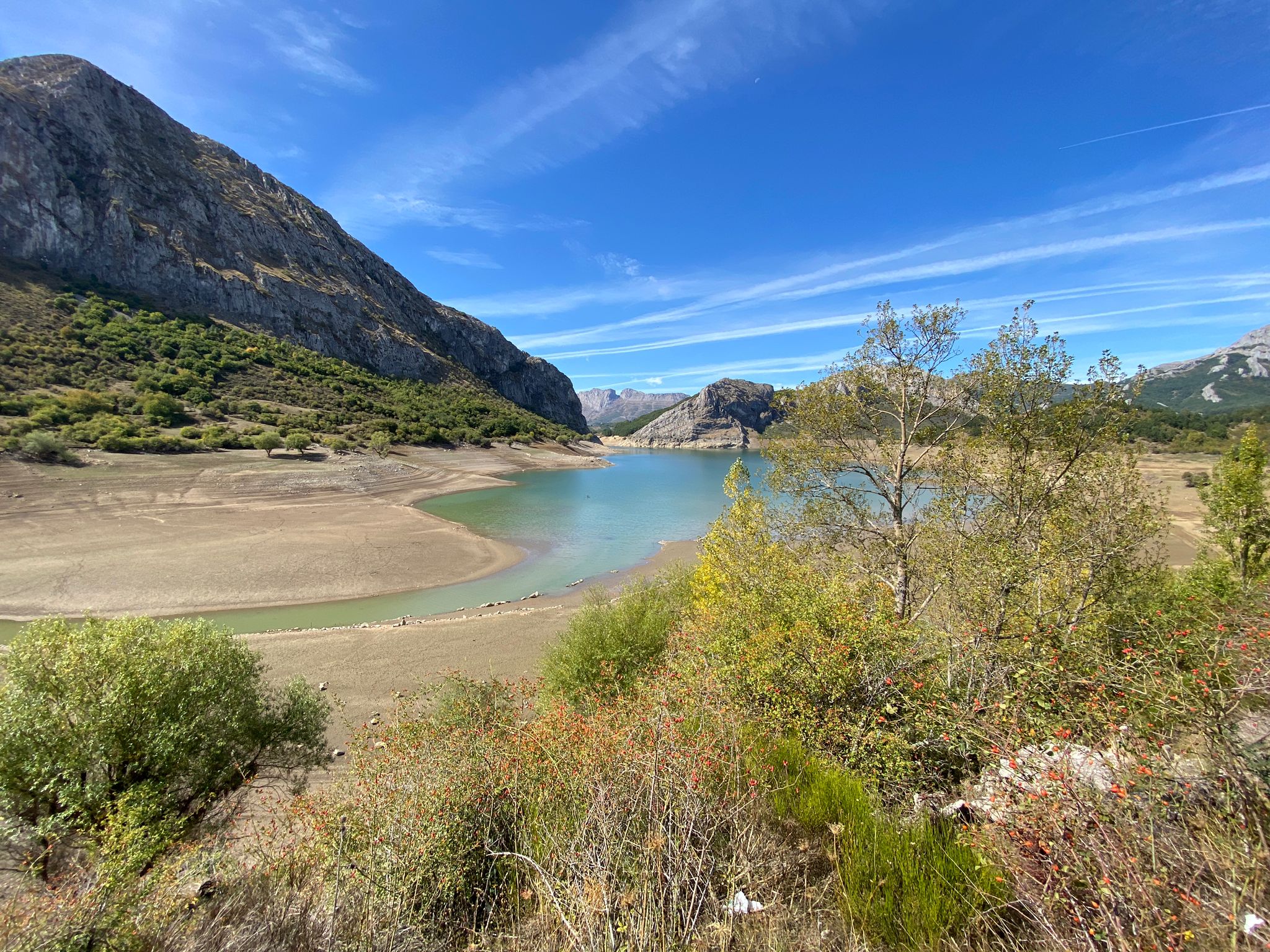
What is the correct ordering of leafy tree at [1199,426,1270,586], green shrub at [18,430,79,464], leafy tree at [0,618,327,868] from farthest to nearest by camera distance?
green shrub at [18,430,79,464]
leafy tree at [1199,426,1270,586]
leafy tree at [0,618,327,868]

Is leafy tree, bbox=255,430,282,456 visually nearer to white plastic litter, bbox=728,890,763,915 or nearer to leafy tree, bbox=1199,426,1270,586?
white plastic litter, bbox=728,890,763,915

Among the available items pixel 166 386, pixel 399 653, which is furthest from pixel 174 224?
pixel 399 653

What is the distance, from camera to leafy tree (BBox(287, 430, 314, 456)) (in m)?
52.6

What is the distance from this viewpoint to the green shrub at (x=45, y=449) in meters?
34.3

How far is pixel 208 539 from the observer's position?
2798 cm

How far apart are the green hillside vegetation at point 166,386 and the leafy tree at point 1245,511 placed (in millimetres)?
65626

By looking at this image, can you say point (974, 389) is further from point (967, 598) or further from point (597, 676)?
point (597, 676)

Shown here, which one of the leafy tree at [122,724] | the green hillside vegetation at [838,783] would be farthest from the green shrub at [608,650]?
the leafy tree at [122,724]

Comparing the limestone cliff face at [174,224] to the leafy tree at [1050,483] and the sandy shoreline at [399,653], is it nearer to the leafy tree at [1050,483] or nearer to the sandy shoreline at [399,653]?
the sandy shoreline at [399,653]

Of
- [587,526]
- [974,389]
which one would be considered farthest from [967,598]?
[587,526]

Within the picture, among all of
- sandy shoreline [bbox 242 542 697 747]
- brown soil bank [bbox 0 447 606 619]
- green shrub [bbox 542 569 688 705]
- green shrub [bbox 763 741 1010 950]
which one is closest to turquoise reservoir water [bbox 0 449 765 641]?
brown soil bank [bbox 0 447 606 619]

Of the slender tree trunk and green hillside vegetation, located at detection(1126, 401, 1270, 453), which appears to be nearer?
the slender tree trunk

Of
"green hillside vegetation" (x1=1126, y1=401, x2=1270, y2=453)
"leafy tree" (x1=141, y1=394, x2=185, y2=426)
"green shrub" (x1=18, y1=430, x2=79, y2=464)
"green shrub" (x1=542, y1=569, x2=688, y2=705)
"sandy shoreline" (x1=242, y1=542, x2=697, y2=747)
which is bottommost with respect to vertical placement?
"sandy shoreline" (x1=242, y1=542, x2=697, y2=747)

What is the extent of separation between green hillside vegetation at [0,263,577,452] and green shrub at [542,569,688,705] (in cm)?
4804
